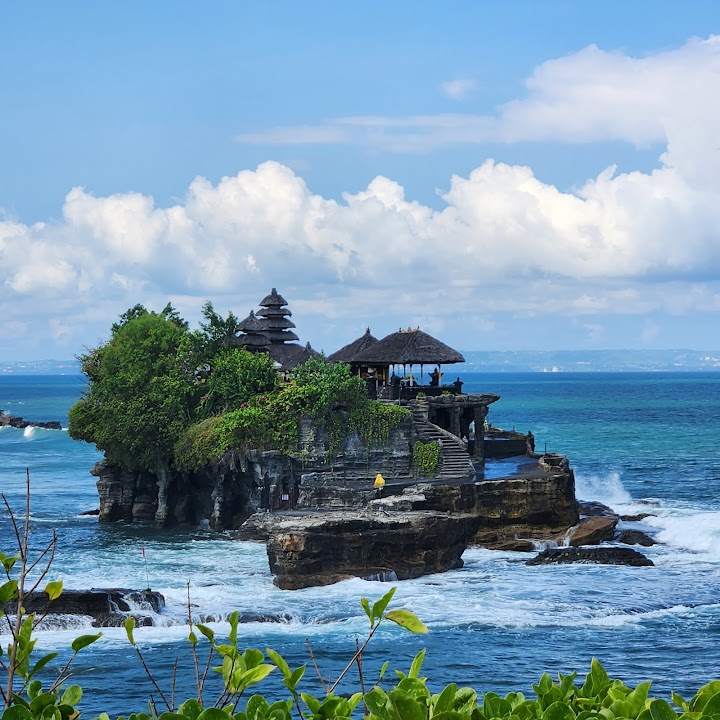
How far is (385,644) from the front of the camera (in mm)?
27922

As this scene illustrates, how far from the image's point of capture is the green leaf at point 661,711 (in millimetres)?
6277

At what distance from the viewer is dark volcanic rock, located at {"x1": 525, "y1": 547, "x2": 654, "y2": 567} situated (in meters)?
37.1

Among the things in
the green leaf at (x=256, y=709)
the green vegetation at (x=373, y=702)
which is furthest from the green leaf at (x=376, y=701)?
the green leaf at (x=256, y=709)

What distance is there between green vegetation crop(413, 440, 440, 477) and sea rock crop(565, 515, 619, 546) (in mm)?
5815

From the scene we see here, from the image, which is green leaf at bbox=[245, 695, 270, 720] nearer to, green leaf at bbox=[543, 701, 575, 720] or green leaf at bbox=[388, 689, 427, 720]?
green leaf at bbox=[388, 689, 427, 720]

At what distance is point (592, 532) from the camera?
39.8 meters

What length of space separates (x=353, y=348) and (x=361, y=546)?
16.9 meters

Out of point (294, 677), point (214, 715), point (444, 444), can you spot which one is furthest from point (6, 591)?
→ point (444, 444)

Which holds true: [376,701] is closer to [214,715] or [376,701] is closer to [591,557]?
[214,715]

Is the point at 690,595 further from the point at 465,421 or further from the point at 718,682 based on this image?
the point at 718,682

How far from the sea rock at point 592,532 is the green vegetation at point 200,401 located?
8.05 m

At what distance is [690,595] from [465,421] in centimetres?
1677

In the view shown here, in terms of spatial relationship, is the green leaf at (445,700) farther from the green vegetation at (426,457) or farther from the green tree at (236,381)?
the green tree at (236,381)

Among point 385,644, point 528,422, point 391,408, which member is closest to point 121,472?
point 391,408
